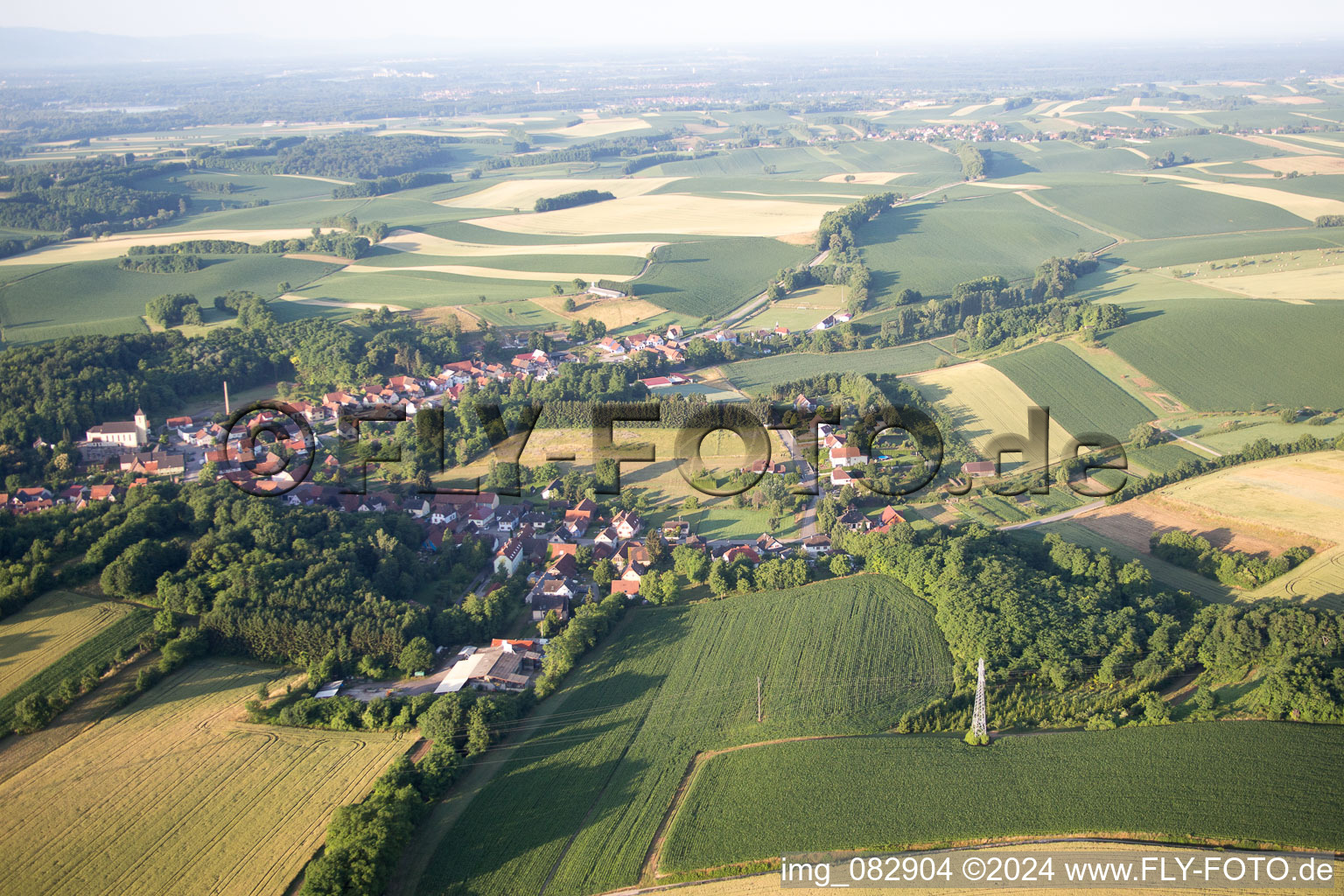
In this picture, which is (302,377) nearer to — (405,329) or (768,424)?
(405,329)

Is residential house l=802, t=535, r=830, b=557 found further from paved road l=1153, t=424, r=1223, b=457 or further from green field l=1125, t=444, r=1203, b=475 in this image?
paved road l=1153, t=424, r=1223, b=457

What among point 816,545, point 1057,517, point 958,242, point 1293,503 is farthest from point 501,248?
point 1293,503

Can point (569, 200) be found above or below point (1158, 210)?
above

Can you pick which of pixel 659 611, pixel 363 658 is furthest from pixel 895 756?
pixel 363 658

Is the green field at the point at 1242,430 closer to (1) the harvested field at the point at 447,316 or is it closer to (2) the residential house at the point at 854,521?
(2) the residential house at the point at 854,521

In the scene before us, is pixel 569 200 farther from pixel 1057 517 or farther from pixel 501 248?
pixel 1057 517

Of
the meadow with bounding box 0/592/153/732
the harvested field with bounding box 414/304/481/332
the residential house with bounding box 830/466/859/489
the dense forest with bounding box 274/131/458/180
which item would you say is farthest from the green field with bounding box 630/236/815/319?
the dense forest with bounding box 274/131/458/180
